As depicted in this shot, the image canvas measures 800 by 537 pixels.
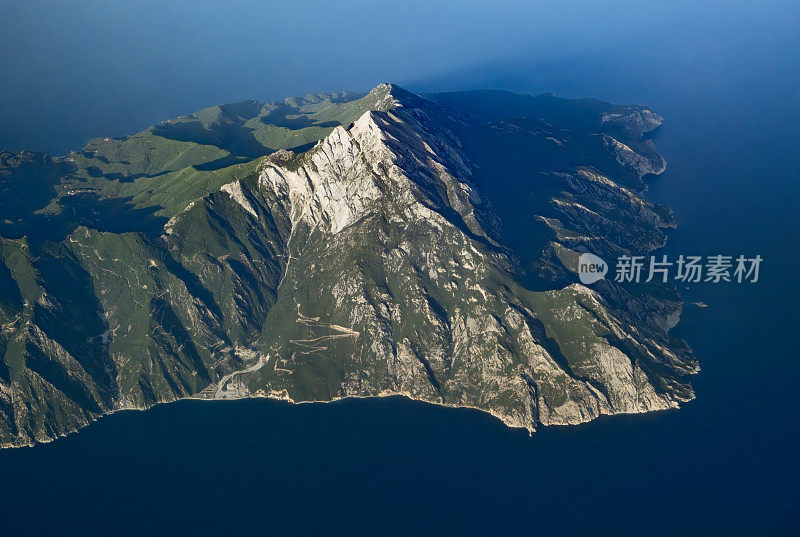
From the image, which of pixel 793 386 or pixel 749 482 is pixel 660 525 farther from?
pixel 793 386

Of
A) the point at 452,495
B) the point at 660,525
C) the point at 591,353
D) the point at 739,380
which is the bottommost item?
the point at 660,525

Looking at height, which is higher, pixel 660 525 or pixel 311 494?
pixel 311 494

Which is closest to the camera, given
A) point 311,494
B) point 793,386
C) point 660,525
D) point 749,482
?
point 660,525

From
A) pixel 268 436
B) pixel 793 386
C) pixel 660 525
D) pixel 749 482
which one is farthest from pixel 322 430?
pixel 793 386

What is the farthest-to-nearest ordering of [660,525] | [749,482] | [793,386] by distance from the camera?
[793,386]
[749,482]
[660,525]

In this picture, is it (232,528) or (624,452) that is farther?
(624,452)

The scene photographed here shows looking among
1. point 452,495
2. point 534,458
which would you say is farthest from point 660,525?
point 452,495

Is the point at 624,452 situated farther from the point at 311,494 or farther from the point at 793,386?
the point at 311,494

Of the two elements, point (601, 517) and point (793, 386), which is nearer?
point (601, 517)

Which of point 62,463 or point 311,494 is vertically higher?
point 62,463
